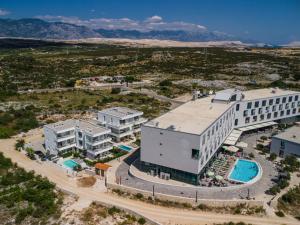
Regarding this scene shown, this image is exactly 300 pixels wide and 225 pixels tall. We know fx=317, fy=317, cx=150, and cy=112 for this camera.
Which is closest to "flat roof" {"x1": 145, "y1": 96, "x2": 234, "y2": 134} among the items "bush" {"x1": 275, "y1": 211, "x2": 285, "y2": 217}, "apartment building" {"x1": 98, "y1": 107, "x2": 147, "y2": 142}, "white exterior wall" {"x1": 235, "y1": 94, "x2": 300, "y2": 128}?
"white exterior wall" {"x1": 235, "y1": 94, "x2": 300, "y2": 128}

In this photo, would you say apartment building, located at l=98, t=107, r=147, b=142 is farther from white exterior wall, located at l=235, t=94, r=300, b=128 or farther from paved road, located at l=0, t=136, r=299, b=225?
white exterior wall, located at l=235, t=94, r=300, b=128

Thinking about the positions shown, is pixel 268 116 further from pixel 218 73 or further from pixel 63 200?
pixel 218 73

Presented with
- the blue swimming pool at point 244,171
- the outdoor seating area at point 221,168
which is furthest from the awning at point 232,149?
the blue swimming pool at point 244,171

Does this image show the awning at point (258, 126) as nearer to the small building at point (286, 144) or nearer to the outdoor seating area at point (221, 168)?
the small building at point (286, 144)

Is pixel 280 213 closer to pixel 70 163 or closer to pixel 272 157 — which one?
pixel 272 157

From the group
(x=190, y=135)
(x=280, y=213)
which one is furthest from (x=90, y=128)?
(x=280, y=213)

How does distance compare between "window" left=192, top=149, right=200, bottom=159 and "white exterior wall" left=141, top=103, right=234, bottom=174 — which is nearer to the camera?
"window" left=192, top=149, right=200, bottom=159
